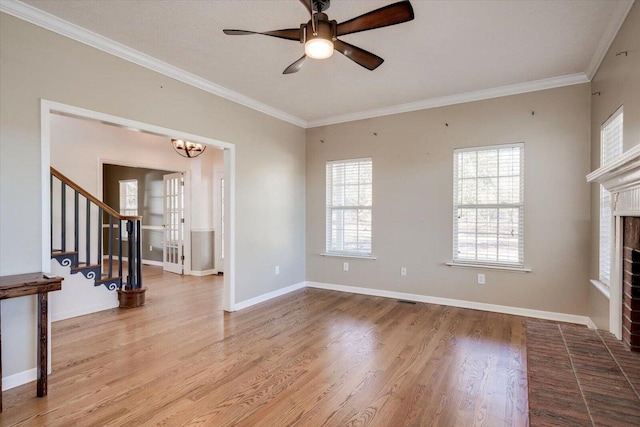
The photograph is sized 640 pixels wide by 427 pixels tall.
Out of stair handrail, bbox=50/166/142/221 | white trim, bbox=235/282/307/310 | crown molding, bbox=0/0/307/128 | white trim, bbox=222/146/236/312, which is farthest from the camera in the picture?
white trim, bbox=235/282/307/310

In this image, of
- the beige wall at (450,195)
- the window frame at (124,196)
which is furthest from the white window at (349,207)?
the window frame at (124,196)

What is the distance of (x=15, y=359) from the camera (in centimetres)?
239

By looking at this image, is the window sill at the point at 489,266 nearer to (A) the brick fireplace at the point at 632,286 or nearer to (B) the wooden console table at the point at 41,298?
(A) the brick fireplace at the point at 632,286

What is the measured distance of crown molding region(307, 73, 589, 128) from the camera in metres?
3.67

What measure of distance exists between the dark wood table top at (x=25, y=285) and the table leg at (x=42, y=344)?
0.07 m

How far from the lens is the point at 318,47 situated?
2.17 metres

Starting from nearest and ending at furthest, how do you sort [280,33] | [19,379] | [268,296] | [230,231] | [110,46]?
[280,33] → [19,379] → [110,46] → [230,231] → [268,296]

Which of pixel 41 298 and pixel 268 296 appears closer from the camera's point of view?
pixel 41 298

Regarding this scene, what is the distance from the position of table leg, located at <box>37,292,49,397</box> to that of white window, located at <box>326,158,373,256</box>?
3.77m

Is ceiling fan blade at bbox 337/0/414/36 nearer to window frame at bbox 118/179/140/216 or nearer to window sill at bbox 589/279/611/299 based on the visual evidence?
window sill at bbox 589/279/611/299

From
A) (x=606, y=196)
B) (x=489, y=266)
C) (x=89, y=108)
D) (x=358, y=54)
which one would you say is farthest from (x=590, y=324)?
(x=89, y=108)

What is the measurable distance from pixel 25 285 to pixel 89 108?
1539 mm

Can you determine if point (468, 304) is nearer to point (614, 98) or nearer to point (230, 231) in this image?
point (614, 98)

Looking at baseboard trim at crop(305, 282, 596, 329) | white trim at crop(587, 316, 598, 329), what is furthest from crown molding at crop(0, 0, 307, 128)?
white trim at crop(587, 316, 598, 329)
